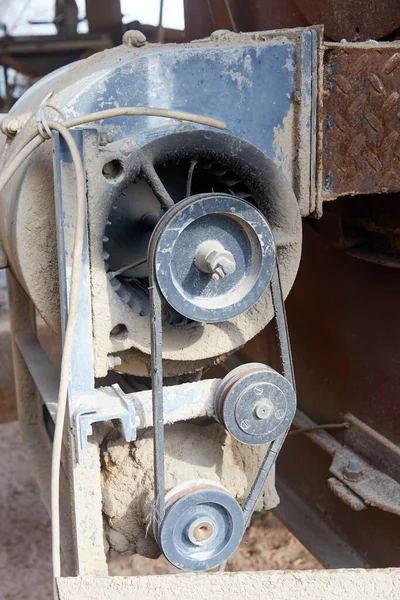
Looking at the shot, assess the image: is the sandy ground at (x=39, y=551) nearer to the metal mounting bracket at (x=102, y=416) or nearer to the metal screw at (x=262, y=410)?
the metal mounting bracket at (x=102, y=416)

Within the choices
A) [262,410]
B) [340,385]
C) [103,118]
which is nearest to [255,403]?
[262,410]

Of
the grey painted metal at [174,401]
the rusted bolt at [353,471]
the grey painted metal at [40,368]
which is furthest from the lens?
the rusted bolt at [353,471]

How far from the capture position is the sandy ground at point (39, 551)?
3.06 meters

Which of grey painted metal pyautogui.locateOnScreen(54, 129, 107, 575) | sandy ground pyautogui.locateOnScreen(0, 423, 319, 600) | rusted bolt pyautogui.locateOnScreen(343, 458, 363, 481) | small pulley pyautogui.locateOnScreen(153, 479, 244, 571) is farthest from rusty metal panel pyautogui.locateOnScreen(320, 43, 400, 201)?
sandy ground pyautogui.locateOnScreen(0, 423, 319, 600)

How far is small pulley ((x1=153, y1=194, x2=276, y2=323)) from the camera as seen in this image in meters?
1.33

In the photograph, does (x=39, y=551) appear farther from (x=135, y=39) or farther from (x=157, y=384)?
(x=135, y=39)

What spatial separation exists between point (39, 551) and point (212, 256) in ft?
7.61

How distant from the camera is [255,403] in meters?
1.40

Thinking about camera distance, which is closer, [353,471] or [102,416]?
[102,416]

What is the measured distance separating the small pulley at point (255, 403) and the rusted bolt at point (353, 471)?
89cm

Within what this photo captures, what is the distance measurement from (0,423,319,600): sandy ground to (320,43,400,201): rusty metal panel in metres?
2.08

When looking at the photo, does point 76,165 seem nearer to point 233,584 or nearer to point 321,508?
point 233,584

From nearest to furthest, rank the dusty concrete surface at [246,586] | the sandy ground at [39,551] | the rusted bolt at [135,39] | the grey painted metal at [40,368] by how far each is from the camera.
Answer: the dusty concrete surface at [246,586], the rusted bolt at [135,39], the grey painted metal at [40,368], the sandy ground at [39,551]

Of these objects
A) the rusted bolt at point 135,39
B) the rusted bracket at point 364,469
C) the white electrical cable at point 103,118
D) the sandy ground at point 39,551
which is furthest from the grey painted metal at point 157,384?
the sandy ground at point 39,551
